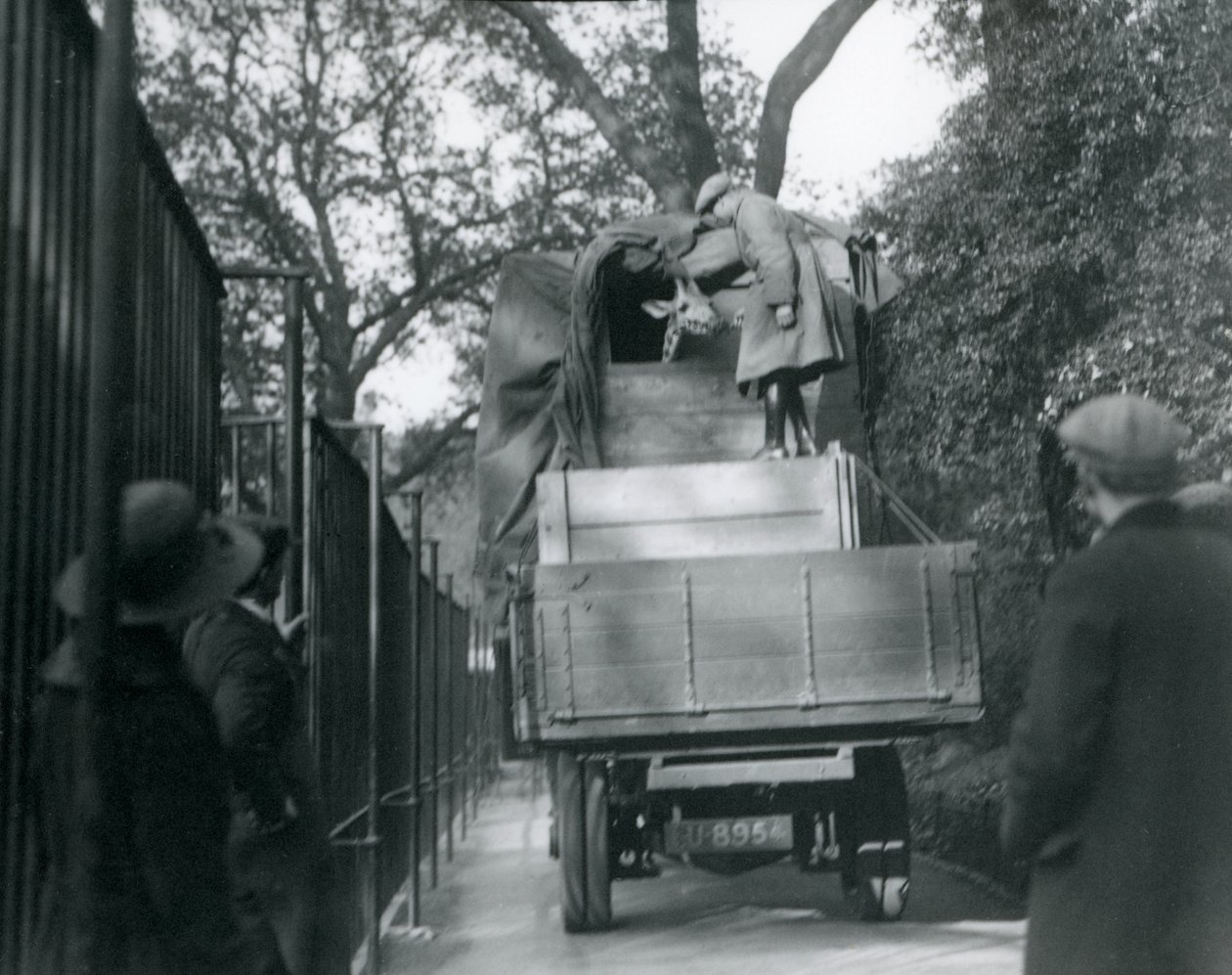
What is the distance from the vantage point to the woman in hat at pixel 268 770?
4379mm

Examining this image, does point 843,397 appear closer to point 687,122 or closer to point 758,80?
point 687,122

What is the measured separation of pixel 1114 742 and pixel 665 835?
5.64m

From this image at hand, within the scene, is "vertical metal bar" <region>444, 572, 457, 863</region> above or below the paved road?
above

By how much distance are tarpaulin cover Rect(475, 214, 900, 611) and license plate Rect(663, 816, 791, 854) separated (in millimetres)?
2136

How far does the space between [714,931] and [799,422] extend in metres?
2.88

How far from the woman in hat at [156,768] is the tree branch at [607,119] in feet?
56.0

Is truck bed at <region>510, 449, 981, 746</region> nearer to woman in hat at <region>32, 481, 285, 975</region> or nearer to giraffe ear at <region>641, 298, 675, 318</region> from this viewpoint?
giraffe ear at <region>641, 298, 675, 318</region>

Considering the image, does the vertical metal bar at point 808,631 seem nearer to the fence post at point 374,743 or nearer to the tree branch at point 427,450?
the fence post at point 374,743

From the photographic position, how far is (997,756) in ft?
55.3

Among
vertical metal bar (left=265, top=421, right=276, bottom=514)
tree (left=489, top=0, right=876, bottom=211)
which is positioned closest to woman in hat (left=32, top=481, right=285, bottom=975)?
vertical metal bar (left=265, top=421, right=276, bottom=514)

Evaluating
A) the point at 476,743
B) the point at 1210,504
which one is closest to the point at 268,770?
the point at 1210,504

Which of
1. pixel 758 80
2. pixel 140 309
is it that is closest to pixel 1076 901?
pixel 140 309

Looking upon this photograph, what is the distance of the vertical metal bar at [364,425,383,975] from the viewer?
25.5 feet

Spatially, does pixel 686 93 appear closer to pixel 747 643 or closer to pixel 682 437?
pixel 682 437
